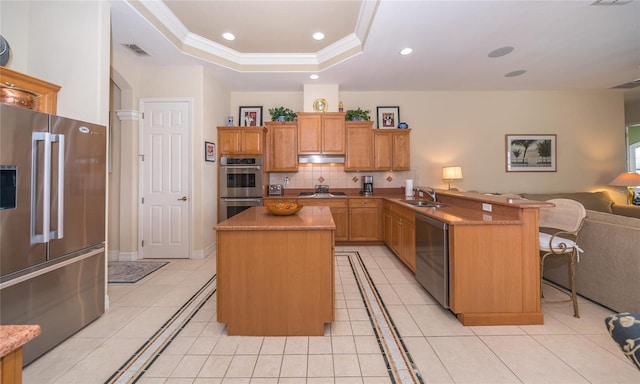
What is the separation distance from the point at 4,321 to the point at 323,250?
198 cm

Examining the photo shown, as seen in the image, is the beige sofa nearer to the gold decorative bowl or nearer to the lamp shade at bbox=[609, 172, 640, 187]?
the gold decorative bowl

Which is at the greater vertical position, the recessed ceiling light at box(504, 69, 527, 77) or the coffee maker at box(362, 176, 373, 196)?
the recessed ceiling light at box(504, 69, 527, 77)

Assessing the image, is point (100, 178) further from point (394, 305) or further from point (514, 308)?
point (514, 308)

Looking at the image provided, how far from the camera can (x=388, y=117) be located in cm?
520

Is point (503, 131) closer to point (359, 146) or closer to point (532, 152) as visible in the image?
point (532, 152)

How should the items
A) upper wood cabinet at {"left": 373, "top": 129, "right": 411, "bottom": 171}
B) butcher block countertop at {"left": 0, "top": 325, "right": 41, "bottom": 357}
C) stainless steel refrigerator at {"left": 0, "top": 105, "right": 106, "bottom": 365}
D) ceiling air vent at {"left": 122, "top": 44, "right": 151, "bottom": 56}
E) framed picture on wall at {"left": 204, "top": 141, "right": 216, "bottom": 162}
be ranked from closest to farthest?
butcher block countertop at {"left": 0, "top": 325, "right": 41, "bottom": 357}, stainless steel refrigerator at {"left": 0, "top": 105, "right": 106, "bottom": 365}, ceiling air vent at {"left": 122, "top": 44, "right": 151, "bottom": 56}, framed picture on wall at {"left": 204, "top": 141, "right": 216, "bottom": 162}, upper wood cabinet at {"left": 373, "top": 129, "right": 411, "bottom": 171}

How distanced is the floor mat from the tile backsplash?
2.45 metres

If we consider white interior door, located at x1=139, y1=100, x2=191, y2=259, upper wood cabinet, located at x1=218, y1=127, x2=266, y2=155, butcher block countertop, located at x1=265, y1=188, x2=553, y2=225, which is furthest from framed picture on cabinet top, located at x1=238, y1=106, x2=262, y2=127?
butcher block countertop, located at x1=265, y1=188, x2=553, y2=225

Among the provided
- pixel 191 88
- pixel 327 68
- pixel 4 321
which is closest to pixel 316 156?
pixel 327 68

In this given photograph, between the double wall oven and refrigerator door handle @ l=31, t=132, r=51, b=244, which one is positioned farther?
the double wall oven

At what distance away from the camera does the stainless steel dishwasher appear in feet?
7.33

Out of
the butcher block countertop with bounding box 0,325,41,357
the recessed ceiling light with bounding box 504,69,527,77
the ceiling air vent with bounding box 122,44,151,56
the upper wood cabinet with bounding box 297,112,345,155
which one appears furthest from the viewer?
the upper wood cabinet with bounding box 297,112,345,155

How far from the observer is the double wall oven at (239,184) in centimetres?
447

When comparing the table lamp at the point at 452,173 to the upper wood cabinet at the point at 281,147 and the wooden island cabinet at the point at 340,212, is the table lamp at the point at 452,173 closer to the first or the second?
the wooden island cabinet at the point at 340,212
